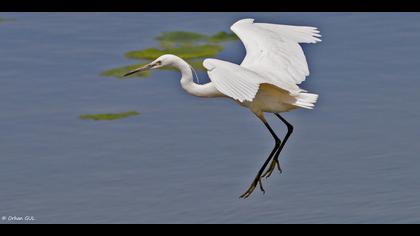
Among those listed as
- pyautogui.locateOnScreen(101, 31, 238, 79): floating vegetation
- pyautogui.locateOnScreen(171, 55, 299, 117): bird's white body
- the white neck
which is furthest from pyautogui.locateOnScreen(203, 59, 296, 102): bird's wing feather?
pyautogui.locateOnScreen(101, 31, 238, 79): floating vegetation

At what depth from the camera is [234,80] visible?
10.4 meters

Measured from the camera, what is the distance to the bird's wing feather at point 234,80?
10180 millimetres

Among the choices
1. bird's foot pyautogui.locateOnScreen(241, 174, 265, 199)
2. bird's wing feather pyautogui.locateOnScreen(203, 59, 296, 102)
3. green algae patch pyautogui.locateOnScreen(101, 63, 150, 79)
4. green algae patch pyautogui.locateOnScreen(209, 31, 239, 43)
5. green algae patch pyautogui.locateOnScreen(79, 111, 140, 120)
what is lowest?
green algae patch pyautogui.locateOnScreen(101, 63, 150, 79)

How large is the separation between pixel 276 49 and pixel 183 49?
11.1ft

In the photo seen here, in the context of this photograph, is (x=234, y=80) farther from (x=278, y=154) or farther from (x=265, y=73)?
(x=278, y=154)

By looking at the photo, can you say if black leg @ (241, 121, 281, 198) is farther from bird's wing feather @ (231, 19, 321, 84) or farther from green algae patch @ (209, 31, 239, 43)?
green algae patch @ (209, 31, 239, 43)

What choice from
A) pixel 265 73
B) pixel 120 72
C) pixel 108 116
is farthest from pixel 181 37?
pixel 265 73

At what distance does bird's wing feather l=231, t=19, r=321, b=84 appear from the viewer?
11.2 meters

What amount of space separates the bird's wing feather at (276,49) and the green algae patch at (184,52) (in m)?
2.70

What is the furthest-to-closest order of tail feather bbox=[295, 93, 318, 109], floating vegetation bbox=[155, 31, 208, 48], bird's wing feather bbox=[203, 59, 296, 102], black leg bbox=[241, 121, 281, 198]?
floating vegetation bbox=[155, 31, 208, 48]
black leg bbox=[241, 121, 281, 198]
tail feather bbox=[295, 93, 318, 109]
bird's wing feather bbox=[203, 59, 296, 102]

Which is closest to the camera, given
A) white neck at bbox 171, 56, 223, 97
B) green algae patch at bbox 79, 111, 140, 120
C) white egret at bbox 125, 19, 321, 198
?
white egret at bbox 125, 19, 321, 198

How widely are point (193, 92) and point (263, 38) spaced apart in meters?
0.71

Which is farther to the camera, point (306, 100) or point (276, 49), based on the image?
point (276, 49)

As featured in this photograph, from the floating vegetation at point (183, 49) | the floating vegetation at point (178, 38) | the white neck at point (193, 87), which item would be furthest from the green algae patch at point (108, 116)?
the white neck at point (193, 87)
